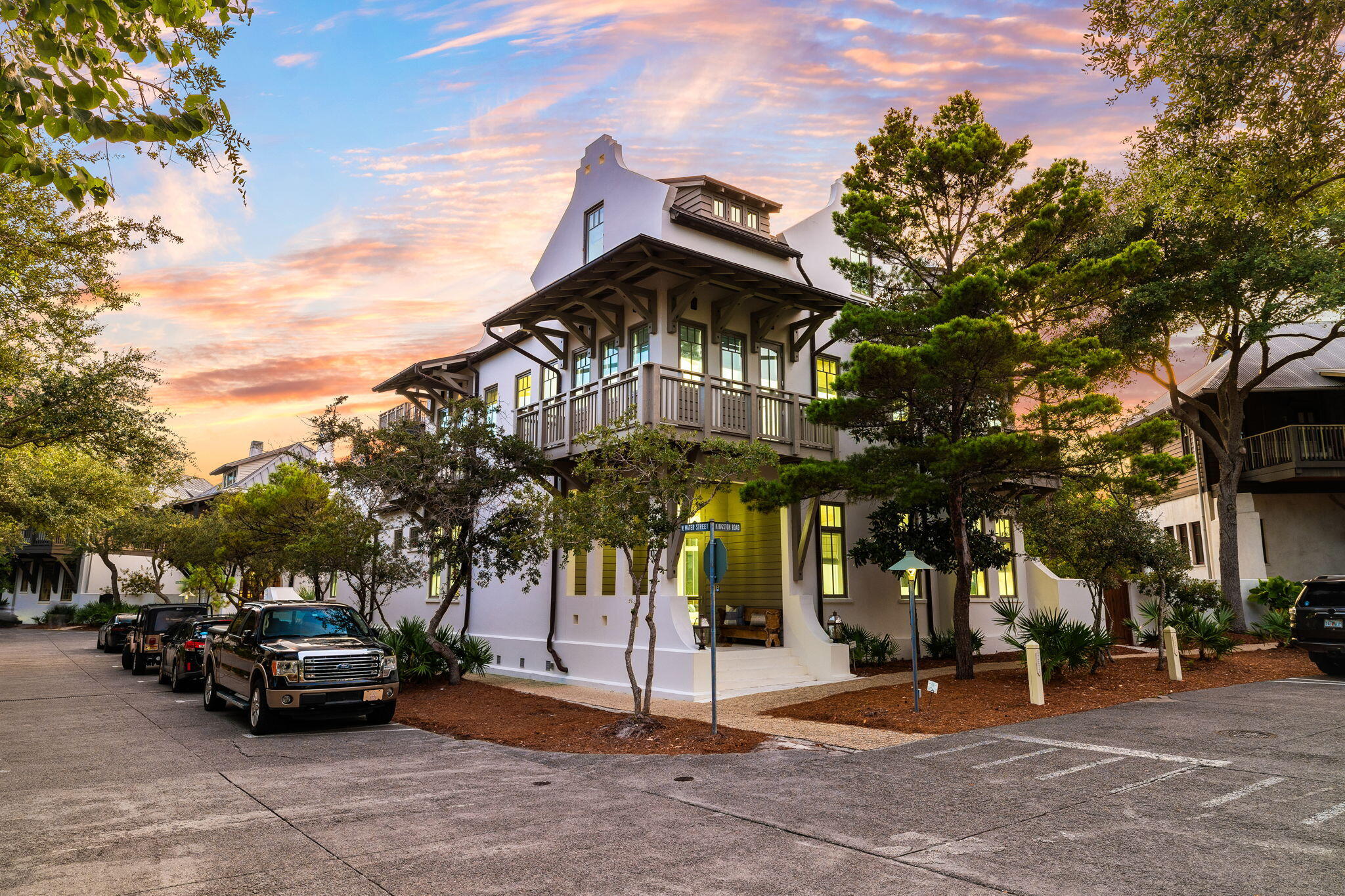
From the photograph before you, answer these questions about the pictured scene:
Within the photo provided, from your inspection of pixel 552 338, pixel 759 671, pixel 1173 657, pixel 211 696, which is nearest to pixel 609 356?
pixel 552 338

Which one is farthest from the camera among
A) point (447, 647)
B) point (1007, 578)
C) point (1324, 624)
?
point (1007, 578)

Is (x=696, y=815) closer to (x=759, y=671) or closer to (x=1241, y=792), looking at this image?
(x=1241, y=792)

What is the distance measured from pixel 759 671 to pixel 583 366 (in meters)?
8.27

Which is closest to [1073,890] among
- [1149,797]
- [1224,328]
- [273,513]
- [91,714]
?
[1149,797]

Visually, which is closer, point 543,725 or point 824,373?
point 543,725

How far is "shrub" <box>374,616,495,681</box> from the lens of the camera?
17.0 metres

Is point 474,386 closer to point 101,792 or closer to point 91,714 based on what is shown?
point 91,714

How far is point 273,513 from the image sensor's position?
28.0 metres

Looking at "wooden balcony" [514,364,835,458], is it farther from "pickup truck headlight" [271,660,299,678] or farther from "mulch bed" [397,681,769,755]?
"pickup truck headlight" [271,660,299,678]

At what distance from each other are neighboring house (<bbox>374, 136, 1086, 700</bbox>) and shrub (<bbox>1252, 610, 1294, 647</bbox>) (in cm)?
498

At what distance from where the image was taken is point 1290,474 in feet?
82.3

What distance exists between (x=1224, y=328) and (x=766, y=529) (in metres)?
16.3

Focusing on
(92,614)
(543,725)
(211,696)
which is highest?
(211,696)

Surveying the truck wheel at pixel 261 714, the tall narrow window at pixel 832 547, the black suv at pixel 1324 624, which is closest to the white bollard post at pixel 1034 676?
the tall narrow window at pixel 832 547
